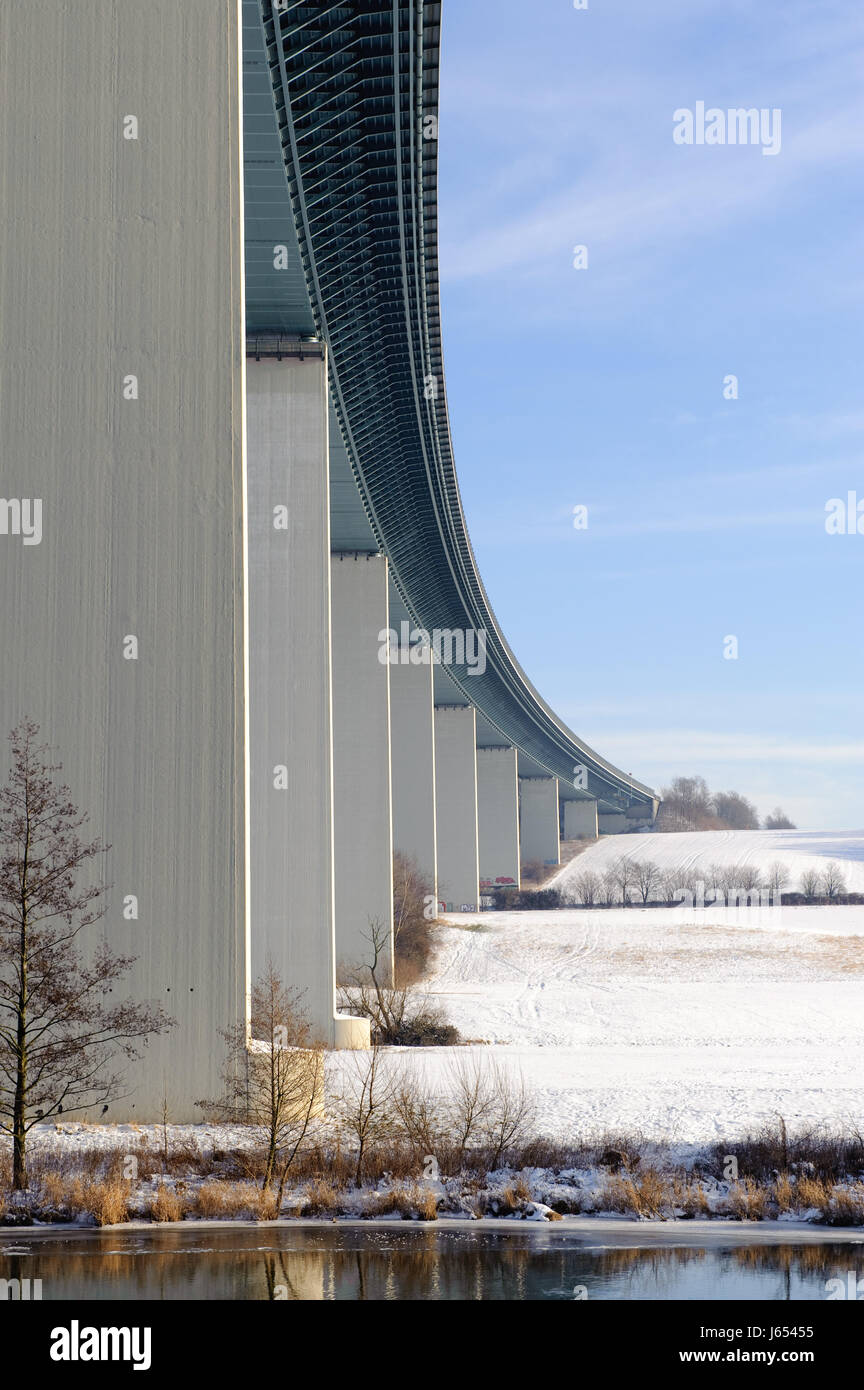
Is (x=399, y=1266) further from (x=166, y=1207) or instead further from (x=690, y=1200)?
(x=690, y=1200)

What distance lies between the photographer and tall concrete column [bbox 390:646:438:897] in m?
69.9

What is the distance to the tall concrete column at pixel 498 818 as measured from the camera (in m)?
107

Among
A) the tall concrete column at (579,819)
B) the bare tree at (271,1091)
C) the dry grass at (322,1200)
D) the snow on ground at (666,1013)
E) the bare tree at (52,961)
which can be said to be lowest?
the snow on ground at (666,1013)

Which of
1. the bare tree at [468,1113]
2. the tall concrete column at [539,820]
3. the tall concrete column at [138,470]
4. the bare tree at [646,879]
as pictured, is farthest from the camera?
the tall concrete column at [539,820]

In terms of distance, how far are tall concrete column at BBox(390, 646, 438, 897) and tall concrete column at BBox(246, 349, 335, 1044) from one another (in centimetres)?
3507

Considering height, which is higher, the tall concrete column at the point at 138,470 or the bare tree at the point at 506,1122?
the tall concrete column at the point at 138,470

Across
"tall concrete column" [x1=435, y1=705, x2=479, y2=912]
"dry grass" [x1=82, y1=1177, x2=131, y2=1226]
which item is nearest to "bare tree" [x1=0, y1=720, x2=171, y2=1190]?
"dry grass" [x1=82, y1=1177, x2=131, y2=1226]

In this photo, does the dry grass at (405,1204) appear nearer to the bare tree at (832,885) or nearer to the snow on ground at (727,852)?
the bare tree at (832,885)

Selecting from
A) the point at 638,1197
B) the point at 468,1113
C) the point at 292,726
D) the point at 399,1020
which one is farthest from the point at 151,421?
the point at 399,1020

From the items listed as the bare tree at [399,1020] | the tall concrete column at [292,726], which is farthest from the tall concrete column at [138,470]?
the bare tree at [399,1020]

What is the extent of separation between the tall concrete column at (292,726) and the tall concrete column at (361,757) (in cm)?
1524

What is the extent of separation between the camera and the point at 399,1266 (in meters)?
14.4

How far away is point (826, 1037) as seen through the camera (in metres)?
36.0

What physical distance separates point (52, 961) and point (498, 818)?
89.4 meters
